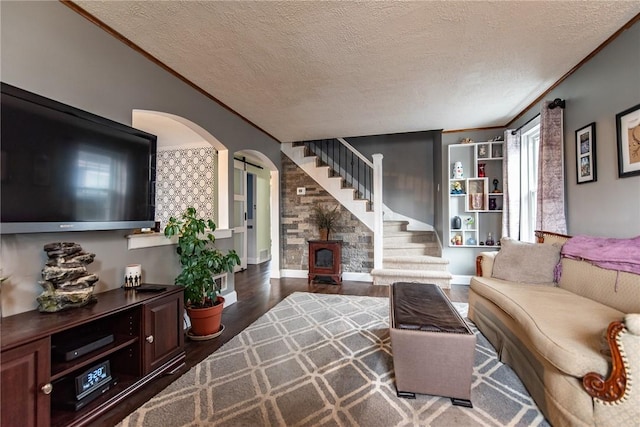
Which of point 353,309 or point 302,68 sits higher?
point 302,68

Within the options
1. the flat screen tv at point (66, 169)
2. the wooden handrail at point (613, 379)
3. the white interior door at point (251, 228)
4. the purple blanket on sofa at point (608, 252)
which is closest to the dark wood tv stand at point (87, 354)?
the flat screen tv at point (66, 169)

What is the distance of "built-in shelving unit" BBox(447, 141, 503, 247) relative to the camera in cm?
416

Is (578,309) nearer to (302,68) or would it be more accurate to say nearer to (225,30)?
(302,68)

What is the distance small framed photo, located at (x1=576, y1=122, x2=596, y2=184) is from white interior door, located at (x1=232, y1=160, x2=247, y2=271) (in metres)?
5.23

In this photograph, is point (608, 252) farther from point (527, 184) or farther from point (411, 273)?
point (411, 273)

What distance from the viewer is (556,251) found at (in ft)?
7.96

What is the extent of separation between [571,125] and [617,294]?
1705 millimetres

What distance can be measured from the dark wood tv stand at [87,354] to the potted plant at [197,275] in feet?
1.19

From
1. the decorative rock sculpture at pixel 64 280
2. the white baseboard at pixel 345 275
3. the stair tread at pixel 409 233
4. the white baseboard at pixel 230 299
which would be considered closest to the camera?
the decorative rock sculpture at pixel 64 280

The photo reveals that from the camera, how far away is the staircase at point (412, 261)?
4.17m

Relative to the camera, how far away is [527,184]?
3.61m

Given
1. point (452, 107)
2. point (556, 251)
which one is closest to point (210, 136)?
point (452, 107)

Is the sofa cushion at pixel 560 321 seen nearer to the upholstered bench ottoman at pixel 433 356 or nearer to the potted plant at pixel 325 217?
the upholstered bench ottoman at pixel 433 356

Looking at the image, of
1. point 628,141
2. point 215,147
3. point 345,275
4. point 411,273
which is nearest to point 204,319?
point 215,147
